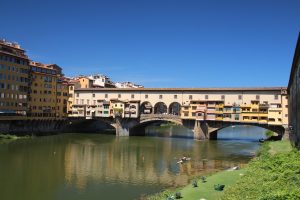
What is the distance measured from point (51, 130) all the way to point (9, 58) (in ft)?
64.5

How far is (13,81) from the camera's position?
71.5 m

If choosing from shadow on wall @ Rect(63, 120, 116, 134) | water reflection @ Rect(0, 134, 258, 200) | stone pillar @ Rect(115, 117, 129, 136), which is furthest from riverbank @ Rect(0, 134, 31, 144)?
stone pillar @ Rect(115, 117, 129, 136)

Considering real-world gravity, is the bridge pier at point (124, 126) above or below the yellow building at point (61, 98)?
below

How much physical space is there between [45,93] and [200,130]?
1405 inches

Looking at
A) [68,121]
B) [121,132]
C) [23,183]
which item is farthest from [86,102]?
[23,183]

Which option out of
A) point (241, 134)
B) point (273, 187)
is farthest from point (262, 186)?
point (241, 134)

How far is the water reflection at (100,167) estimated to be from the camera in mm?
28328

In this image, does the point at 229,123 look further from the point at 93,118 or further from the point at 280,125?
the point at 93,118

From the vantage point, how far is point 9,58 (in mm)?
69812

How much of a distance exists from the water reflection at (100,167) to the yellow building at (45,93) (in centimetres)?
1809

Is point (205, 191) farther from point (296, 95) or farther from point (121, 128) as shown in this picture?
point (121, 128)

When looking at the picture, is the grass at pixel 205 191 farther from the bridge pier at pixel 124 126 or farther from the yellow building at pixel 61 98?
the yellow building at pixel 61 98

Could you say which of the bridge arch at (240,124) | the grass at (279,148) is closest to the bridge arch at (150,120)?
the bridge arch at (240,124)

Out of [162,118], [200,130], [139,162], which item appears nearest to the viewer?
[139,162]
